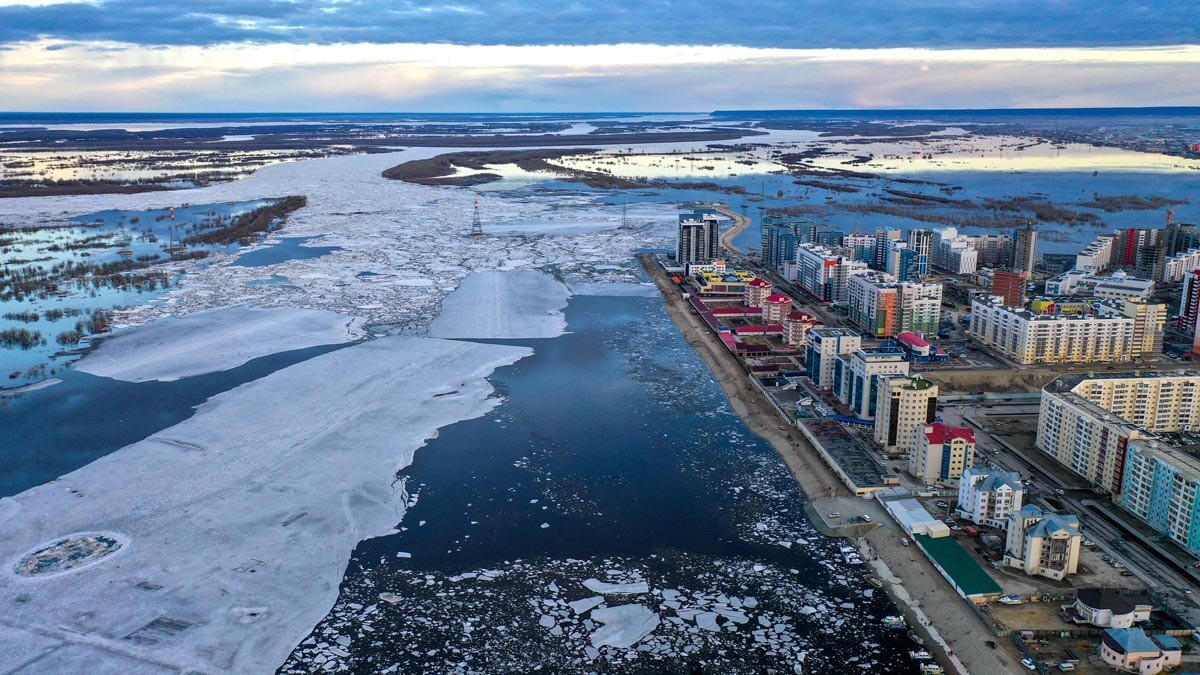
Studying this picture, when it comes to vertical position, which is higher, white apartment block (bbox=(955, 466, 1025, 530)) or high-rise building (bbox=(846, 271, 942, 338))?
high-rise building (bbox=(846, 271, 942, 338))

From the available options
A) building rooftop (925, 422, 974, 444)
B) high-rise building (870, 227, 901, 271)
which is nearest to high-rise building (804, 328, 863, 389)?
building rooftop (925, 422, 974, 444)

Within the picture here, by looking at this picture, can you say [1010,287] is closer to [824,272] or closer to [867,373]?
[824,272]

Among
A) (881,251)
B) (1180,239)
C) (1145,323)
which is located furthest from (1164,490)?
(1180,239)

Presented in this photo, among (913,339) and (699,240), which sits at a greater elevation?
(699,240)

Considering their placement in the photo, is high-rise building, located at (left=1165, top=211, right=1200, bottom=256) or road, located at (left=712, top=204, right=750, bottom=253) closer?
high-rise building, located at (left=1165, top=211, right=1200, bottom=256)

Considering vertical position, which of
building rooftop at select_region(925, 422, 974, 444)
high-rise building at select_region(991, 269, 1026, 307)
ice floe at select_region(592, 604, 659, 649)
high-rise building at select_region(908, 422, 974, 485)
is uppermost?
high-rise building at select_region(991, 269, 1026, 307)

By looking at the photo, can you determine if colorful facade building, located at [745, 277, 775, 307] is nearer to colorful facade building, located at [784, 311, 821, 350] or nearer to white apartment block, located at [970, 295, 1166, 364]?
colorful facade building, located at [784, 311, 821, 350]

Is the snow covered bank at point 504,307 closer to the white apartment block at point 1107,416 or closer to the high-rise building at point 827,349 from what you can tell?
the high-rise building at point 827,349
